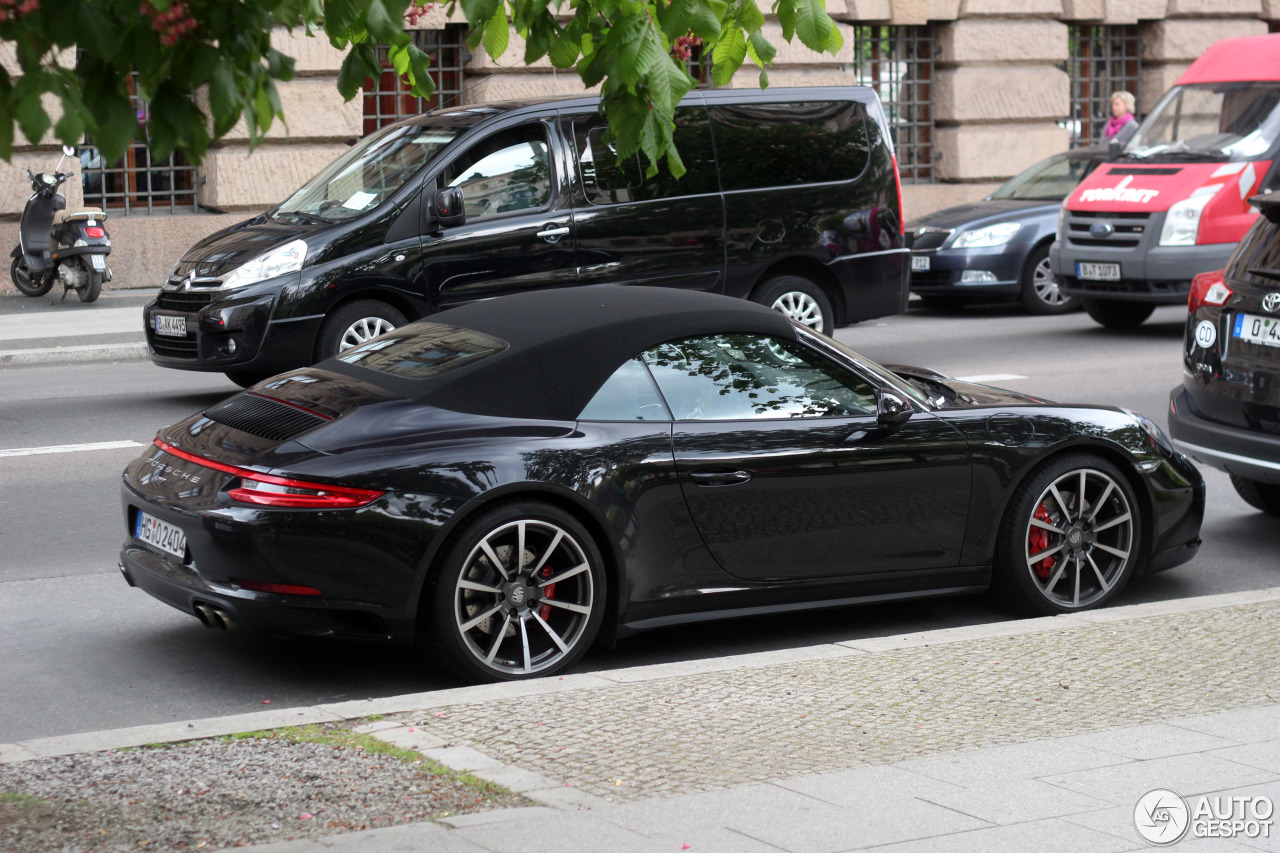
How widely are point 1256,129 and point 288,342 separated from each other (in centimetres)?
887

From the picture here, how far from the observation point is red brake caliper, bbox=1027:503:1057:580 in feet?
22.4

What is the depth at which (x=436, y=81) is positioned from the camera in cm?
2003

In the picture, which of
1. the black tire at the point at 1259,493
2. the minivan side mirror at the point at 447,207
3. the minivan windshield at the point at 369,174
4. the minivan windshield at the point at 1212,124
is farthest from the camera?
the minivan windshield at the point at 1212,124

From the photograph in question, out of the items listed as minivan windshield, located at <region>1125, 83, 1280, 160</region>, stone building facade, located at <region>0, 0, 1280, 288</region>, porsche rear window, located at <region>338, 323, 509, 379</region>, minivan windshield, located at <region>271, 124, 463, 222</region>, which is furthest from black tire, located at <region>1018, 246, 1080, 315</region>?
porsche rear window, located at <region>338, 323, 509, 379</region>

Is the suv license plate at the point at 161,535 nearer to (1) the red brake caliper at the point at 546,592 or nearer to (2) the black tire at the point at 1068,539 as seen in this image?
(1) the red brake caliper at the point at 546,592

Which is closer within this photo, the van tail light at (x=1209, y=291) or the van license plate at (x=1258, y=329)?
the van license plate at (x=1258, y=329)

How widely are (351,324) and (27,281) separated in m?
7.25

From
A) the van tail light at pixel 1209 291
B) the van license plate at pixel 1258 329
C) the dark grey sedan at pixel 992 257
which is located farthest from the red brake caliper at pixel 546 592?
the dark grey sedan at pixel 992 257

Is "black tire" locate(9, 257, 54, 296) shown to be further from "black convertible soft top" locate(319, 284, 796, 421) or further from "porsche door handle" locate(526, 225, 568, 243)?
"black convertible soft top" locate(319, 284, 796, 421)

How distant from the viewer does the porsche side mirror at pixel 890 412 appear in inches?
254

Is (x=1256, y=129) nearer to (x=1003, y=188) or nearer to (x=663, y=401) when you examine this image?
(x=1003, y=188)

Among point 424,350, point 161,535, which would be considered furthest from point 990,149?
point 161,535

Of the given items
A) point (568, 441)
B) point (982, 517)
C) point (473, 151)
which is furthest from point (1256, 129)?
point (568, 441)

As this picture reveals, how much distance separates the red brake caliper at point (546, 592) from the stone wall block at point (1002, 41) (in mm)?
18572
